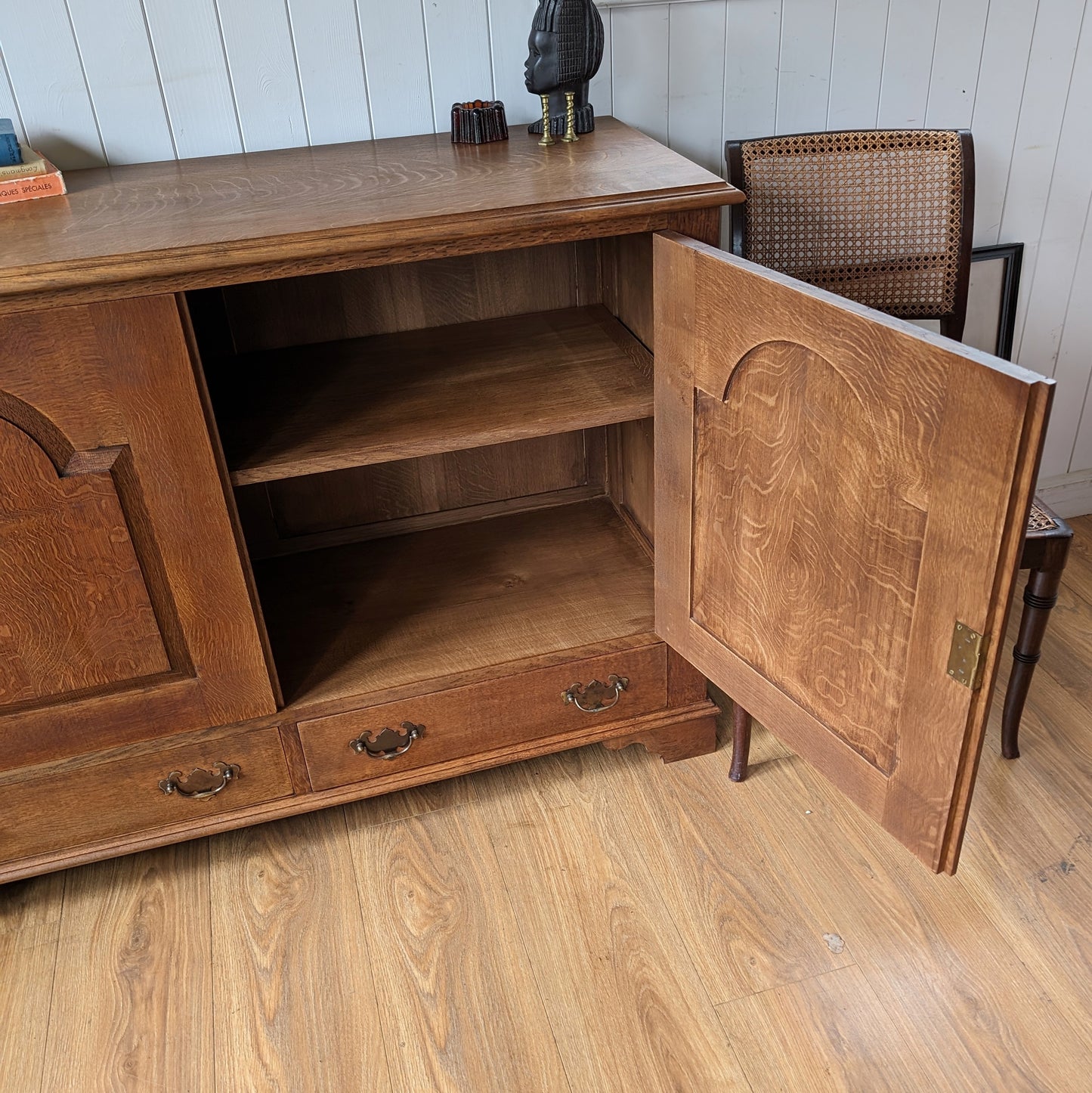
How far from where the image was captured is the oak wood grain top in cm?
113

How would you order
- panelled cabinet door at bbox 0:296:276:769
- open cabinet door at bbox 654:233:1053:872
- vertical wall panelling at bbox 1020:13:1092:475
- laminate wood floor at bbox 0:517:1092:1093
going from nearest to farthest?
1. open cabinet door at bbox 654:233:1053:872
2. panelled cabinet door at bbox 0:296:276:769
3. laminate wood floor at bbox 0:517:1092:1093
4. vertical wall panelling at bbox 1020:13:1092:475

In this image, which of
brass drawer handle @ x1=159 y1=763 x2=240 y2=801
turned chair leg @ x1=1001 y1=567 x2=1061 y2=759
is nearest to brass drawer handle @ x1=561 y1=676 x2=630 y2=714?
brass drawer handle @ x1=159 y1=763 x2=240 y2=801

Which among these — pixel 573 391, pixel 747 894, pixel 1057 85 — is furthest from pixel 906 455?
pixel 1057 85

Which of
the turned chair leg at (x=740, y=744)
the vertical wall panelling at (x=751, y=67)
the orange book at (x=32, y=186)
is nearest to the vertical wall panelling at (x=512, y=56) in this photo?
the vertical wall panelling at (x=751, y=67)

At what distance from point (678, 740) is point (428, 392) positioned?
70 cm

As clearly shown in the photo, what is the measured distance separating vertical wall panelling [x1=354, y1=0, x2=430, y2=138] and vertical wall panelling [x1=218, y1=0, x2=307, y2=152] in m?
0.11

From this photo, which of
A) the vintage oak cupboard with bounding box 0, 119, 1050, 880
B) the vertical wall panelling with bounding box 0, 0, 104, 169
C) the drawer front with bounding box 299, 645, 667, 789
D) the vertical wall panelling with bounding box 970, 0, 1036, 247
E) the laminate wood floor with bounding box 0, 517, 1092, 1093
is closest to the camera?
the vintage oak cupboard with bounding box 0, 119, 1050, 880

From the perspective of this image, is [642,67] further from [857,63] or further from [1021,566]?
[1021,566]

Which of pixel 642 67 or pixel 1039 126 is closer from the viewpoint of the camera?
pixel 642 67

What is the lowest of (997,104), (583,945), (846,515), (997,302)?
(583,945)

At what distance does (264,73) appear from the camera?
4.99 ft

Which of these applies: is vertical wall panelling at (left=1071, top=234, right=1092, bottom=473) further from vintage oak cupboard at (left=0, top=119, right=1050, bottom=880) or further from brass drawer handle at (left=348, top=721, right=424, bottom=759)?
brass drawer handle at (left=348, top=721, right=424, bottom=759)

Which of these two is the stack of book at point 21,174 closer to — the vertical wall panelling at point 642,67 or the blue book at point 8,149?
the blue book at point 8,149

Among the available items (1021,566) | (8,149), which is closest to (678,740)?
(1021,566)
